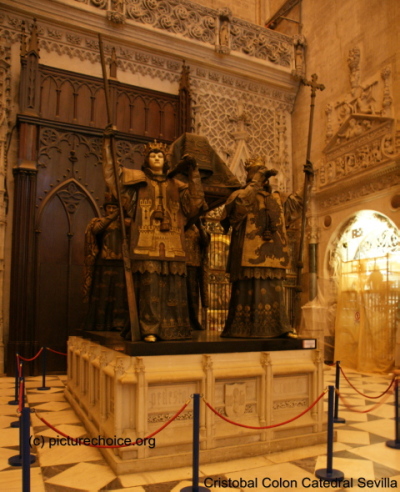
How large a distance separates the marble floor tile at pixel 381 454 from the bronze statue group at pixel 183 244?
1258 millimetres

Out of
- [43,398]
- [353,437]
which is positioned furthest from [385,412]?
[43,398]

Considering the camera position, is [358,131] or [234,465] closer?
[234,465]

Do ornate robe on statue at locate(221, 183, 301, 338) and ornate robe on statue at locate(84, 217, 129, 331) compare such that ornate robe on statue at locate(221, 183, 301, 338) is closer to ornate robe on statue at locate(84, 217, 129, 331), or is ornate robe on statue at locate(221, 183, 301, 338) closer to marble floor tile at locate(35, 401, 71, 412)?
ornate robe on statue at locate(84, 217, 129, 331)

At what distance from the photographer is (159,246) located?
4484mm

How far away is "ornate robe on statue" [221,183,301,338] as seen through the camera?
4.72m

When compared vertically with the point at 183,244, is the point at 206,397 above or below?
below

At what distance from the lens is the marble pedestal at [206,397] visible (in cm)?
364

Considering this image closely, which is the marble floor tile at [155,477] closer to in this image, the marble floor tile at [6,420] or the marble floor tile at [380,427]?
the marble floor tile at [6,420]

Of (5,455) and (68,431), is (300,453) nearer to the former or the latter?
(68,431)

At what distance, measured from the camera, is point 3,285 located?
847cm

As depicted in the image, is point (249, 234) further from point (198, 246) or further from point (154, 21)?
point (154, 21)

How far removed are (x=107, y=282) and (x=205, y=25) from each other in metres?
7.52

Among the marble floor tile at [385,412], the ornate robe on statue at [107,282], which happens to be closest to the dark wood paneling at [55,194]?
the ornate robe on statue at [107,282]

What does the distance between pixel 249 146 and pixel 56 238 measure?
5.33 metres
